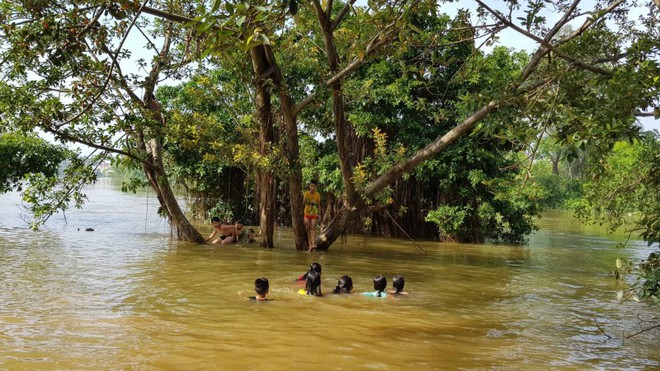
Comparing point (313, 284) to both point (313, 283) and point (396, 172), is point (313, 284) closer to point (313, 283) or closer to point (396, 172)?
point (313, 283)

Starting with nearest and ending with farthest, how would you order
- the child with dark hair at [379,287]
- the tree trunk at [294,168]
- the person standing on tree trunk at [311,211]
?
the child with dark hair at [379,287] < the tree trunk at [294,168] < the person standing on tree trunk at [311,211]

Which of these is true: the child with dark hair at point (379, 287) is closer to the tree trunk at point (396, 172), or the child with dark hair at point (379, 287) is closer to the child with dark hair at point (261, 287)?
the child with dark hair at point (261, 287)

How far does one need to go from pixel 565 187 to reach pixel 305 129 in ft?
106

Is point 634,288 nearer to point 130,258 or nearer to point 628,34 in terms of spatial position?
point 628,34

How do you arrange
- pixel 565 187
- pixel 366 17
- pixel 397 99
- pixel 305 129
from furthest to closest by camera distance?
1. pixel 565 187
2. pixel 305 129
3. pixel 397 99
4. pixel 366 17

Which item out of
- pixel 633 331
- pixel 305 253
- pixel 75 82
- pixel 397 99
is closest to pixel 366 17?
pixel 75 82

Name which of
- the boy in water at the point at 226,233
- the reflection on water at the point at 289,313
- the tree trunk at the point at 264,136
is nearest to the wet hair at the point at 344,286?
the reflection on water at the point at 289,313

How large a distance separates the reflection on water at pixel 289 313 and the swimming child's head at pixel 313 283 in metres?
0.18

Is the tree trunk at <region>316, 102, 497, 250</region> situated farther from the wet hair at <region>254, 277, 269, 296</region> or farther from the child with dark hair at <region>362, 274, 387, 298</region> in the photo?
the wet hair at <region>254, 277, 269, 296</region>

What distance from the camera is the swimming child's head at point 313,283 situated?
8000mm

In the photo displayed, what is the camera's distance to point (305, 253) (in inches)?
516

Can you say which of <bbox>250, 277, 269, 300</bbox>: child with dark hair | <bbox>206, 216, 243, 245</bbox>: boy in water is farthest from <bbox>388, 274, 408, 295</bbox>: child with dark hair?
<bbox>206, 216, 243, 245</bbox>: boy in water

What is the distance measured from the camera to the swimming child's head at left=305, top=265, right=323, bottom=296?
26.2 ft

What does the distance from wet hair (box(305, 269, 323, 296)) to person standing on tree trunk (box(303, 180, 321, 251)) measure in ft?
17.2
